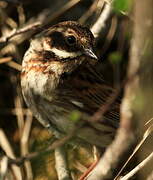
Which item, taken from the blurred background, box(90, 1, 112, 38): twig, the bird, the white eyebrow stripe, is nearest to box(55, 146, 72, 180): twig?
the blurred background

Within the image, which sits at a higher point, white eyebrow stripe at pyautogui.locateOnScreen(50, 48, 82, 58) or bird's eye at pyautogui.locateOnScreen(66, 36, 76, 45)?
bird's eye at pyautogui.locateOnScreen(66, 36, 76, 45)

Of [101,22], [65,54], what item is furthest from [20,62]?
[65,54]

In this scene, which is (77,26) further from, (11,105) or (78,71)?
(11,105)

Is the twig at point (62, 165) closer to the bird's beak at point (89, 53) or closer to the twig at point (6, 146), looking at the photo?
the twig at point (6, 146)

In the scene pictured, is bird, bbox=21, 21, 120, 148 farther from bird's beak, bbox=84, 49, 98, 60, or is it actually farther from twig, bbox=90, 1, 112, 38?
twig, bbox=90, 1, 112, 38

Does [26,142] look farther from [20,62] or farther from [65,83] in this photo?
[65,83]

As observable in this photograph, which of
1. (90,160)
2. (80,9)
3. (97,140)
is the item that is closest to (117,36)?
(80,9)

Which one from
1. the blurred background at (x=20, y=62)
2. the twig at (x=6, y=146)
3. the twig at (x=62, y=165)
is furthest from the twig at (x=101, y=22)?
the twig at (x=6, y=146)
